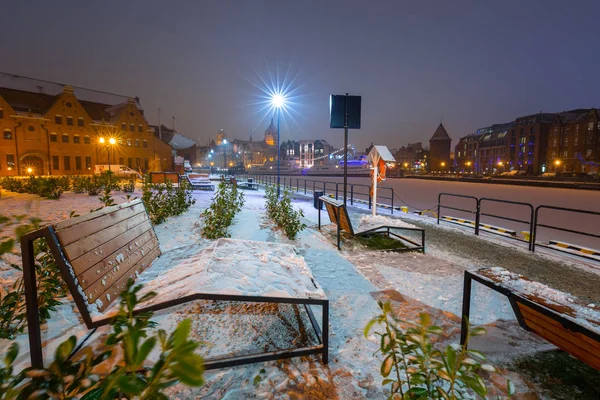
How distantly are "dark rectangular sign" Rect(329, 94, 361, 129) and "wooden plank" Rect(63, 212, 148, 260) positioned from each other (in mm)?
7011

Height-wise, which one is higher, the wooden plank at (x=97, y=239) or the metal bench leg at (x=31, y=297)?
the wooden plank at (x=97, y=239)

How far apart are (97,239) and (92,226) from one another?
0.40 feet

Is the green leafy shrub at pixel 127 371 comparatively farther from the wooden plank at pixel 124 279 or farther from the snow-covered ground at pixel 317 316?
the wooden plank at pixel 124 279

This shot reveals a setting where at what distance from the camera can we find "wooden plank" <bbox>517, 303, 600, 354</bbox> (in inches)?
82.8

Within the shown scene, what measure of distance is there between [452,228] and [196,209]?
27.8ft

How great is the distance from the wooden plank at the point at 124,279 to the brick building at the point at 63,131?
37342mm

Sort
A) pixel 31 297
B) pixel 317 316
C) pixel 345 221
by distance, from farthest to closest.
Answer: pixel 345 221, pixel 317 316, pixel 31 297

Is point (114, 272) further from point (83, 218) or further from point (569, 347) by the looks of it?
point (569, 347)

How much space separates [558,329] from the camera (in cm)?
236

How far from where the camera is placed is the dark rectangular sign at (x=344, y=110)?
9.29m

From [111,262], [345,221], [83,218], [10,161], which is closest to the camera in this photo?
[83,218]

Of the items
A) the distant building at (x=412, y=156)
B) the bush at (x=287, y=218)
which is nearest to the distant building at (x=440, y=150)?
the distant building at (x=412, y=156)

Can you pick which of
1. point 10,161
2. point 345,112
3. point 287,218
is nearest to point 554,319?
point 287,218

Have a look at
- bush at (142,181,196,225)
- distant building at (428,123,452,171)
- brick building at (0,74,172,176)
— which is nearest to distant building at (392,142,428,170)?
distant building at (428,123,452,171)
